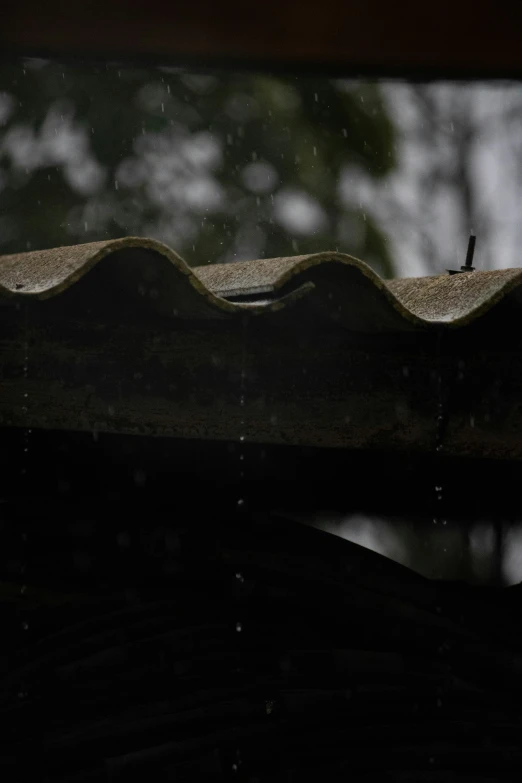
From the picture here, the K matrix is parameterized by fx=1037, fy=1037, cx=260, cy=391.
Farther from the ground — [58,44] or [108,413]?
[58,44]

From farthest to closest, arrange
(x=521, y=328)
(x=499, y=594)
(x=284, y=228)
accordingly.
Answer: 1. (x=284, y=228)
2. (x=499, y=594)
3. (x=521, y=328)

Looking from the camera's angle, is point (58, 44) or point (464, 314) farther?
point (58, 44)

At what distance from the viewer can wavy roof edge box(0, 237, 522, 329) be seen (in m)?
1.75

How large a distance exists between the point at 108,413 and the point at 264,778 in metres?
0.79

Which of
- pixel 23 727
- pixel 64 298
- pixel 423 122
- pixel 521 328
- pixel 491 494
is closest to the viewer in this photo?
pixel 64 298

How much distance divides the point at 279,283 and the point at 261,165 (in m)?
9.18

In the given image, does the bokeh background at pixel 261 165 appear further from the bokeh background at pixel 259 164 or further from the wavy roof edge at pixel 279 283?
the wavy roof edge at pixel 279 283

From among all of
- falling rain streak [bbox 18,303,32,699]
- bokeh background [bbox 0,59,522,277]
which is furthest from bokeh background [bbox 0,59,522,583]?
falling rain streak [bbox 18,303,32,699]

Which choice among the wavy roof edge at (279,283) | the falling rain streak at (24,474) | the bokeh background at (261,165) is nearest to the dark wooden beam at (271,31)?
the wavy roof edge at (279,283)

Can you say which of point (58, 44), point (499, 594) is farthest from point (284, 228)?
point (499, 594)

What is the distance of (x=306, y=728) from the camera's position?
2082mm

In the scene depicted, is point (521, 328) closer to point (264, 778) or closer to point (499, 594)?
point (499, 594)

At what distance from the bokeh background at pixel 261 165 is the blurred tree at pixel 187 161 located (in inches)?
0.6

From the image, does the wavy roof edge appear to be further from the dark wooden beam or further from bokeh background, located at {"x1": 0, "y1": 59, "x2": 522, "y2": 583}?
bokeh background, located at {"x1": 0, "y1": 59, "x2": 522, "y2": 583}
